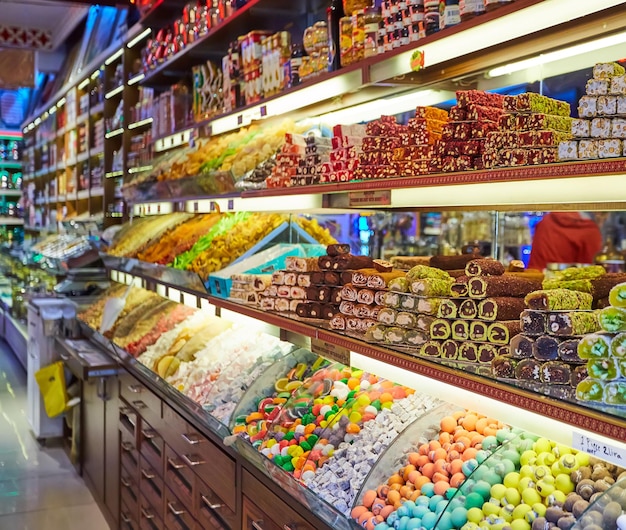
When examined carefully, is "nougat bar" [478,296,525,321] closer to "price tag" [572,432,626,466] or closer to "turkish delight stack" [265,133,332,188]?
"price tag" [572,432,626,466]

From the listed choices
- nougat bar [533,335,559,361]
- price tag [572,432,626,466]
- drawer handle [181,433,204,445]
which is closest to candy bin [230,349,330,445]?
drawer handle [181,433,204,445]

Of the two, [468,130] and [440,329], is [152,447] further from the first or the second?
[468,130]

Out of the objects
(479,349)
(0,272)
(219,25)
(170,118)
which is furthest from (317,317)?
(0,272)

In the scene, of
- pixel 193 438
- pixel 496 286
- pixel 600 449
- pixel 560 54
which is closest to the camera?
pixel 600 449

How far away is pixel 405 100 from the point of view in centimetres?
326

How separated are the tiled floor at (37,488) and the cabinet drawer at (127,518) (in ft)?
1.00

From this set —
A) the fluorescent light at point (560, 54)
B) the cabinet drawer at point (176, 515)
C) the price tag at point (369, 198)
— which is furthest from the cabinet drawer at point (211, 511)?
the fluorescent light at point (560, 54)

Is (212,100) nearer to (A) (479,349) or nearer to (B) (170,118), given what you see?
(B) (170,118)

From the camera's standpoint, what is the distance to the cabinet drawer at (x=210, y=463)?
292cm

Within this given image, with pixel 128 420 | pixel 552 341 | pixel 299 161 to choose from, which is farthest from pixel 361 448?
pixel 128 420

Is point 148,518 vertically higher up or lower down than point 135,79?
lower down

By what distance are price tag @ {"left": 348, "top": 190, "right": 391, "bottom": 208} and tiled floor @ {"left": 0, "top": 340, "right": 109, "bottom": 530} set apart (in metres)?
3.15

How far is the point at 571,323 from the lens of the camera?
65.3 inches

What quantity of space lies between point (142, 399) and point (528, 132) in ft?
9.31
